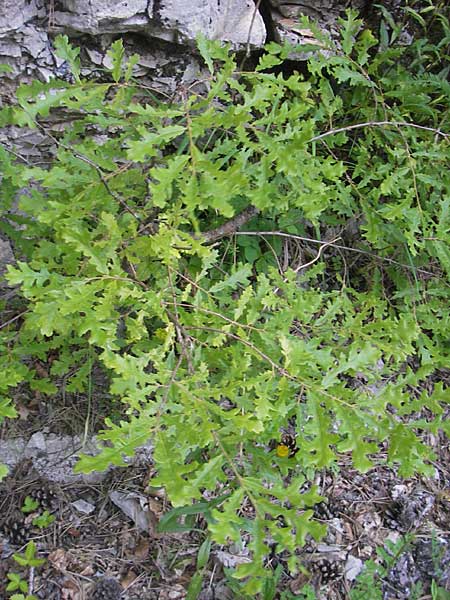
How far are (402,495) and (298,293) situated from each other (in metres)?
1.17

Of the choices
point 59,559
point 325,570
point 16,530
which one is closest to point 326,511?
point 325,570

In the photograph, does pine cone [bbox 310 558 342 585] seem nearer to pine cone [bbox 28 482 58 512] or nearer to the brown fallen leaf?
the brown fallen leaf

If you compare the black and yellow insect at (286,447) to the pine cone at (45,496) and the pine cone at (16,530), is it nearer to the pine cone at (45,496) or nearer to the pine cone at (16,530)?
the pine cone at (45,496)

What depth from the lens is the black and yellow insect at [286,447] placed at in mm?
2640

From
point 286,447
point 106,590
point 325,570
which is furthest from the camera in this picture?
point 286,447

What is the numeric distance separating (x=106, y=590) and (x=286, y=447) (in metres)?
0.91

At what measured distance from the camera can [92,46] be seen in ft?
8.05

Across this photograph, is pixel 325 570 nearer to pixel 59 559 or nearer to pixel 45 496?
pixel 59 559

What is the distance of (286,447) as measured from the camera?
2.67m

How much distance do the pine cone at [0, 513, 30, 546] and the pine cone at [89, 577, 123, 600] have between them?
0.34 m

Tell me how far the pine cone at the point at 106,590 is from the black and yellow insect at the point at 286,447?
82cm

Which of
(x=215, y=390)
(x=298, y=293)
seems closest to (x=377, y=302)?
(x=298, y=293)

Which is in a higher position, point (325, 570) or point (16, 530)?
point (16, 530)

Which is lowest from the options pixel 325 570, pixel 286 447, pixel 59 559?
pixel 325 570
